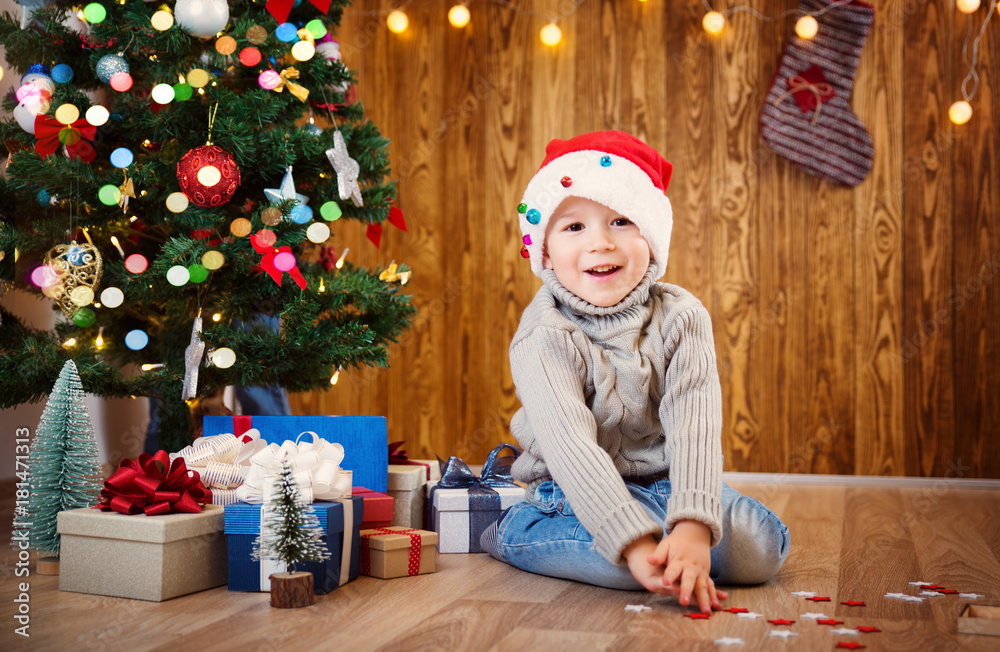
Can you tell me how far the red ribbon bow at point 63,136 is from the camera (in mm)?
1590

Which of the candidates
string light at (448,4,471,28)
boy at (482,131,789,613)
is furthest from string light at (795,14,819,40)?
boy at (482,131,789,613)

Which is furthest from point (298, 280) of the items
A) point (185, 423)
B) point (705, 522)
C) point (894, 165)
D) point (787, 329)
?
point (894, 165)

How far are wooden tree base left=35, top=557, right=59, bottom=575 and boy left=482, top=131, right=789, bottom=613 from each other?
0.68m

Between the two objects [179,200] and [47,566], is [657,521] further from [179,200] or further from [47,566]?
[179,200]

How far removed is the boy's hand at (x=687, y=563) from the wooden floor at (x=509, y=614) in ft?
0.10

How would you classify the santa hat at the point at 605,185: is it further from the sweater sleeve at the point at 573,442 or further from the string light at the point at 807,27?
the string light at the point at 807,27

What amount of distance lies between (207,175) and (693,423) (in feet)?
3.15

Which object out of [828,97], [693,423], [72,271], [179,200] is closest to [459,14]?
[828,97]

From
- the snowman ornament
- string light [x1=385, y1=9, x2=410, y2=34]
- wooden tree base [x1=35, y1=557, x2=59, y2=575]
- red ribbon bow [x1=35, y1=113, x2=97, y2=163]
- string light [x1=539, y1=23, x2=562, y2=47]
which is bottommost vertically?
wooden tree base [x1=35, y1=557, x2=59, y2=575]

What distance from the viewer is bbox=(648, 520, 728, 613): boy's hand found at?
1.09 metres

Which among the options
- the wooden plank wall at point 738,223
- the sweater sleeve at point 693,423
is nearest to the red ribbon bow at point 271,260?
the sweater sleeve at point 693,423

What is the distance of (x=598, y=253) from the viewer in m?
1.37

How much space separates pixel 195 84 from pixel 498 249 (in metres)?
1.41

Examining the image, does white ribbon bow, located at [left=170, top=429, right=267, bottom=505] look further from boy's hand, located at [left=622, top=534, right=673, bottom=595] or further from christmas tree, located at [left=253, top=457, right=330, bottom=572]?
boy's hand, located at [left=622, top=534, right=673, bottom=595]
